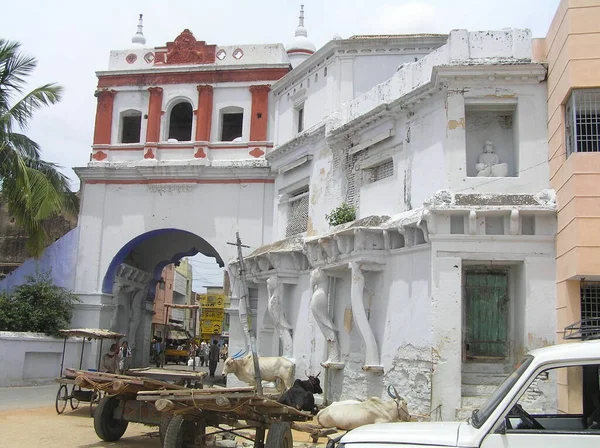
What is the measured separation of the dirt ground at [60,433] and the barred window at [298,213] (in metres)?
8.00

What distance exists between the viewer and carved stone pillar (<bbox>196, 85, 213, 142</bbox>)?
22906mm

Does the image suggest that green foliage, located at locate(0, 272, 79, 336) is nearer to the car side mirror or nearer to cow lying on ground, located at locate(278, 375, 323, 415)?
cow lying on ground, located at locate(278, 375, 323, 415)

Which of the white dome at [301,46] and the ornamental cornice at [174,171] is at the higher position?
the white dome at [301,46]

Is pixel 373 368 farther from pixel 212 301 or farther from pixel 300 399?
pixel 212 301

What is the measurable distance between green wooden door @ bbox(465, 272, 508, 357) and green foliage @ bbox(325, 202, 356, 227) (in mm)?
3923

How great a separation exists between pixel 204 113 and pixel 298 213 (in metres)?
5.52

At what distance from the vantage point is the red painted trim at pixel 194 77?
22.8m

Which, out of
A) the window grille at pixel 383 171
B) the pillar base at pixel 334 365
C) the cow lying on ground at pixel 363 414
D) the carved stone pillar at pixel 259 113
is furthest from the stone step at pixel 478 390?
the carved stone pillar at pixel 259 113

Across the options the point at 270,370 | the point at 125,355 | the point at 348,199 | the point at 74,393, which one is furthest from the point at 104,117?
the point at 74,393

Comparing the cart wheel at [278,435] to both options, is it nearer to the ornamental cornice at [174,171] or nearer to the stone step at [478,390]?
the stone step at [478,390]

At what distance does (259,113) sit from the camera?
22.7 meters

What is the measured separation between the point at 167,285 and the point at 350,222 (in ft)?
124

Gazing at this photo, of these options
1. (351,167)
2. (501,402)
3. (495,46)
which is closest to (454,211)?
(495,46)

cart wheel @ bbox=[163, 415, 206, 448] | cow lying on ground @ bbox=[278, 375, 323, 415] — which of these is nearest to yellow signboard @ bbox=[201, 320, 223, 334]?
cow lying on ground @ bbox=[278, 375, 323, 415]
